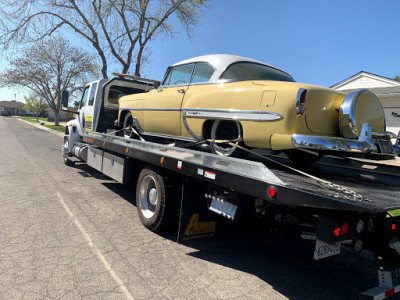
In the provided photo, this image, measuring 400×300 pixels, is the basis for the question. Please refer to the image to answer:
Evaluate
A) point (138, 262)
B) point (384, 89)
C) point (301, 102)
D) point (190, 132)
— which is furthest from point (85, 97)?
point (384, 89)

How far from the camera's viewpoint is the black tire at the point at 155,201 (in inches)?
155

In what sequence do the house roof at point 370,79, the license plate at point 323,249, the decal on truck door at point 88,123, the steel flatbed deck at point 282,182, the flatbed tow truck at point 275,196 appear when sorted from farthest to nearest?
the house roof at point 370,79, the decal on truck door at point 88,123, the license plate at point 323,249, the flatbed tow truck at point 275,196, the steel flatbed deck at point 282,182

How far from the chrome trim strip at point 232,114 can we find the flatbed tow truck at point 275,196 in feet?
1.37

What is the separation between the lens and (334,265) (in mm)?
3633

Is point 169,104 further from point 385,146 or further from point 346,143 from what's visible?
point 385,146

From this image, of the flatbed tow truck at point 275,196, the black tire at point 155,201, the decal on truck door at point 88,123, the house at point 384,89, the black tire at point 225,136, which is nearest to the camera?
the flatbed tow truck at point 275,196

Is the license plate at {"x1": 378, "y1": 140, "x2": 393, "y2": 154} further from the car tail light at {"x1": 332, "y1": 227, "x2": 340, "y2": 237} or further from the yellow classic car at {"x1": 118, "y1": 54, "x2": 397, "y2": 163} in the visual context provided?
the car tail light at {"x1": 332, "y1": 227, "x2": 340, "y2": 237}

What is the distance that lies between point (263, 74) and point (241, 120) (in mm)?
1121

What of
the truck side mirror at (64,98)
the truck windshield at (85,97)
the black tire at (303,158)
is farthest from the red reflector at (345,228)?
the truck side mirror at (64,98)

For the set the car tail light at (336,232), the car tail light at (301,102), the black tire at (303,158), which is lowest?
the car tail light at (336,232)

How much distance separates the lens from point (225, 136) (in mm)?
3896

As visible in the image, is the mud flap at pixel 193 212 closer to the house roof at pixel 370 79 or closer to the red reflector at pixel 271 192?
the red reflector at pixel 271 192

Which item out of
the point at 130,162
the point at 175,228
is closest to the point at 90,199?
the point at 130,162

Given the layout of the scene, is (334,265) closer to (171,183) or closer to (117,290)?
(171,183)
